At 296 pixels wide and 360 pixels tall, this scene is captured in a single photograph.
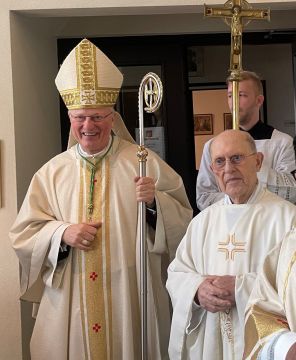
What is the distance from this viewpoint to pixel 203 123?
6.40 m

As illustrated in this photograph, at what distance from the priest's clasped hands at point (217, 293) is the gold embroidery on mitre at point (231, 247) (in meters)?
0.11

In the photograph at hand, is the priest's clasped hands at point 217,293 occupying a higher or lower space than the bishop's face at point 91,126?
lower

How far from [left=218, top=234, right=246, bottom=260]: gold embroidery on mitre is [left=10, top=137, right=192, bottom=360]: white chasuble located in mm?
591

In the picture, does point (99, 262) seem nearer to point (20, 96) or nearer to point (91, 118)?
point (91, 118)

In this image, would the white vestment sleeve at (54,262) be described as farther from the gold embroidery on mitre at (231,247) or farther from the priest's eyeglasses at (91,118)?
the gold embroidery on mitre at (231,247)

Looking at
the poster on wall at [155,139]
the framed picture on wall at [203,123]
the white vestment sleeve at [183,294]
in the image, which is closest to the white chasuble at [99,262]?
the white vestment sleeve at [183,294]

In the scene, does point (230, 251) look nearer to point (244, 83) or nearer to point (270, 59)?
point (244, 83)

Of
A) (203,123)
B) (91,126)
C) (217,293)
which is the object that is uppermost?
(203,123)

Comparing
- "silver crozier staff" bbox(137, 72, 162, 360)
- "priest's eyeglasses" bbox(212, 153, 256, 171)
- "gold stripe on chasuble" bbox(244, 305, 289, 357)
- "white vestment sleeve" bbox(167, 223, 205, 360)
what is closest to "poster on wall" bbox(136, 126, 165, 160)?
"silver crozier staff" bbox(137, 72, 162, 360)

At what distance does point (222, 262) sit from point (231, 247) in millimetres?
72

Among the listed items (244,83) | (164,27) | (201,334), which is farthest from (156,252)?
(164,27)

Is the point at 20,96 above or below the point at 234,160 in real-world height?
above

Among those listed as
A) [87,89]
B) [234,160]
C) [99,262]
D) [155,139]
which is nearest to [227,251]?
[234,160]

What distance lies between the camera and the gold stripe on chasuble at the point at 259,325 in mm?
1962
